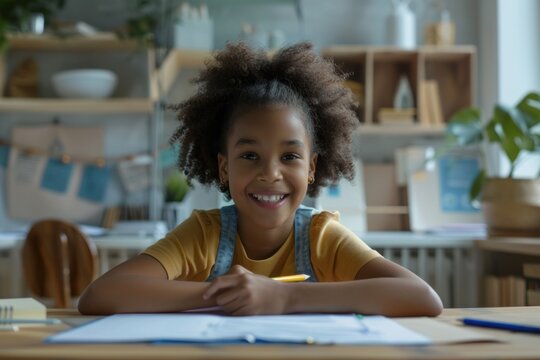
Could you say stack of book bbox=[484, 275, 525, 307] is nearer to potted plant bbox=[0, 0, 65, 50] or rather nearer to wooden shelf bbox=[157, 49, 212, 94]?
wooden shelf bbox=[157, 49, 212, 94]

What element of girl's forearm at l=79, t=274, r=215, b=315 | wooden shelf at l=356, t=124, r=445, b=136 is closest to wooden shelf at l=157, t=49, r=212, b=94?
wooden shelf at l=356, t=124, r=445, b=136

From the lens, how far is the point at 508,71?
10.1 ft

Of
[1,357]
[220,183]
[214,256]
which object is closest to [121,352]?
[1,357]

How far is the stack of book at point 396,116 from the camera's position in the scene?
3.11 m

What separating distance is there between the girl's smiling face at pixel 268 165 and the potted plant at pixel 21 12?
211 centimetres

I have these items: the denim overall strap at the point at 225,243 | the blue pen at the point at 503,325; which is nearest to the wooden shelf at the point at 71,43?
the denim overall strap at the point at 225,243

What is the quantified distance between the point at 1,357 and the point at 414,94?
9.08 ft

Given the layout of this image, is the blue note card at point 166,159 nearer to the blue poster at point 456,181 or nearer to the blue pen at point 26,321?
the blue poster at point 456,181

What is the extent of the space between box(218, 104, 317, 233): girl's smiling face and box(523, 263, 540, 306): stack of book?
53.6 inches

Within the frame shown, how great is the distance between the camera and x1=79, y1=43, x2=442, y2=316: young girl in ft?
3.05

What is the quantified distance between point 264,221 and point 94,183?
220 centimetres

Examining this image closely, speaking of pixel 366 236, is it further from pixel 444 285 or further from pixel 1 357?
pixel 1 357

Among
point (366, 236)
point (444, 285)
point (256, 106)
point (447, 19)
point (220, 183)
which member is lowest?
point (444, 285)

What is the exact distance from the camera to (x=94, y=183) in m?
3.30
